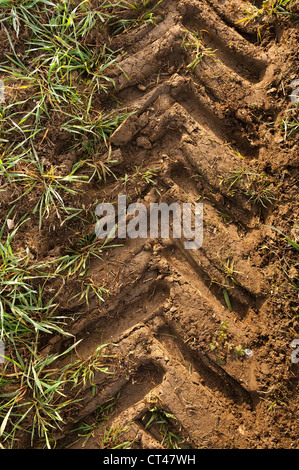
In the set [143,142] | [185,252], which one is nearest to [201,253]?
[185,252]

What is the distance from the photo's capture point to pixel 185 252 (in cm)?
236

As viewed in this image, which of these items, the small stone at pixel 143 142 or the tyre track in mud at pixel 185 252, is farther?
the small stone at pixel 143 142

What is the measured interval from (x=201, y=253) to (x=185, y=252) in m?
0.10

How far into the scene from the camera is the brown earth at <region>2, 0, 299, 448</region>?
219cm

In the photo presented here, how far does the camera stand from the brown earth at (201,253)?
2191 millimetres

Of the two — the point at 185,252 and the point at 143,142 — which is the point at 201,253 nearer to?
the point at 185,252

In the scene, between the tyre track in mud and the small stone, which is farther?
the small stone

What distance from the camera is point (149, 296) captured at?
235cm

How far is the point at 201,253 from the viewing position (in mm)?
2336

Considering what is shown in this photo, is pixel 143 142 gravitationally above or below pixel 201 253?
above

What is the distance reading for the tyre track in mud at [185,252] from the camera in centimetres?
221

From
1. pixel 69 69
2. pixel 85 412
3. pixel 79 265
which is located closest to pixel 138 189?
pixel 79 265

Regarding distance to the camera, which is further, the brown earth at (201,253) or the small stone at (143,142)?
the small stone at (143,142)

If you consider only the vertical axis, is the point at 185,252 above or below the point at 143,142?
below
